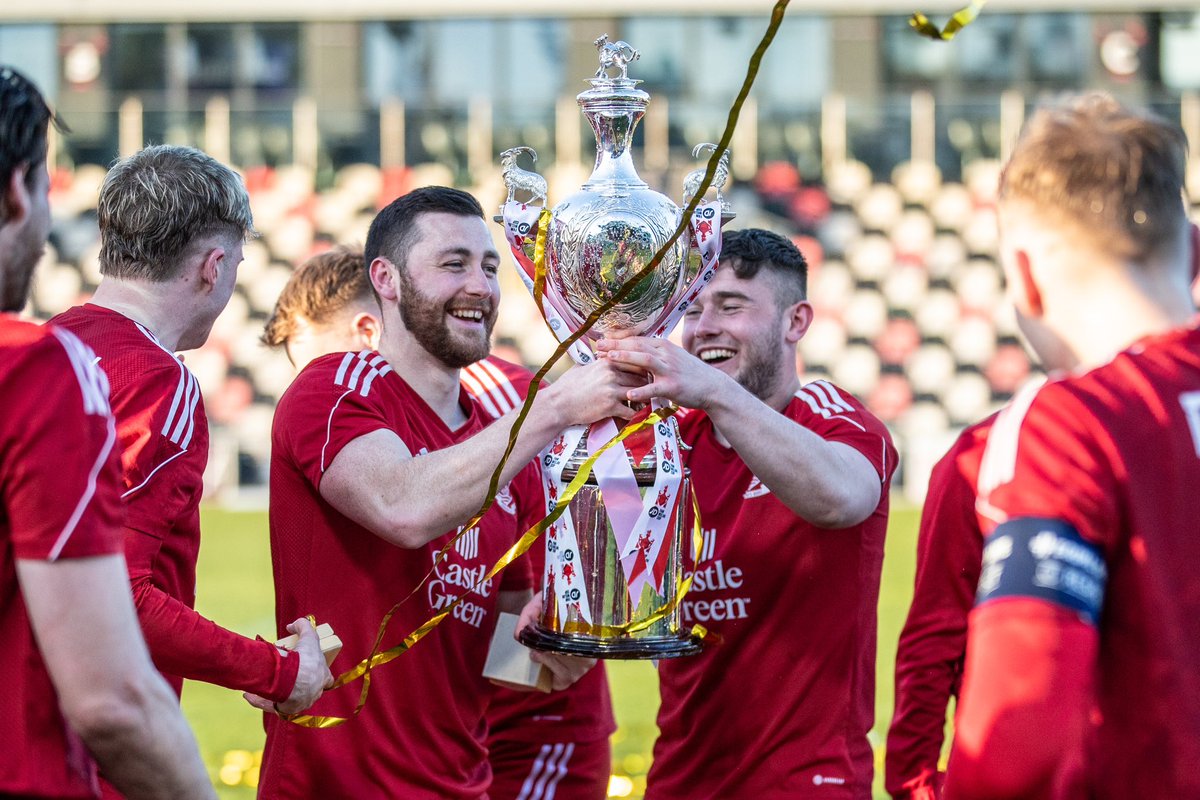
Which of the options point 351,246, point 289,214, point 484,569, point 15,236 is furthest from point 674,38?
point 15,236

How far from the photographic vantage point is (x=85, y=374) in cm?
191

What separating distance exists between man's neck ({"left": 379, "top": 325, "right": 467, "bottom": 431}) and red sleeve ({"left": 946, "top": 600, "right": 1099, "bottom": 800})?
6.13 ft

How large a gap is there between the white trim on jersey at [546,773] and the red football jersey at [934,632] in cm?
135

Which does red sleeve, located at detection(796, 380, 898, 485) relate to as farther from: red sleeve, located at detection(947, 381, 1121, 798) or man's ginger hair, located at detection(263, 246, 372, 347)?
red sleeve, located at detection(947, 381, 1121, 798)

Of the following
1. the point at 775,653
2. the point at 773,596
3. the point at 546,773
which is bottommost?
the point at 546,773

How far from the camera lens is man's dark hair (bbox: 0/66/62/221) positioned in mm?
1927

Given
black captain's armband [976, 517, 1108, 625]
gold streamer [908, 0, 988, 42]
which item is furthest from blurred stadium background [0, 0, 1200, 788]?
black captain's armband [976, 517, 1108, 625]

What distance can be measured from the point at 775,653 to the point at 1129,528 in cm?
161

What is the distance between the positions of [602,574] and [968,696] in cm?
134

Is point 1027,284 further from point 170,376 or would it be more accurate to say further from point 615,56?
point 170,376

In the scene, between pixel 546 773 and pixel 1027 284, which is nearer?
pixel 1027 284

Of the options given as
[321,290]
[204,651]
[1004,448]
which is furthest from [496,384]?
[1004,448]

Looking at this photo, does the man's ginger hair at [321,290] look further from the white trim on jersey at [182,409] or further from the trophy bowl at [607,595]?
the trophy bowl at [607,595]

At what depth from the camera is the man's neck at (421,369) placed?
336 cm
